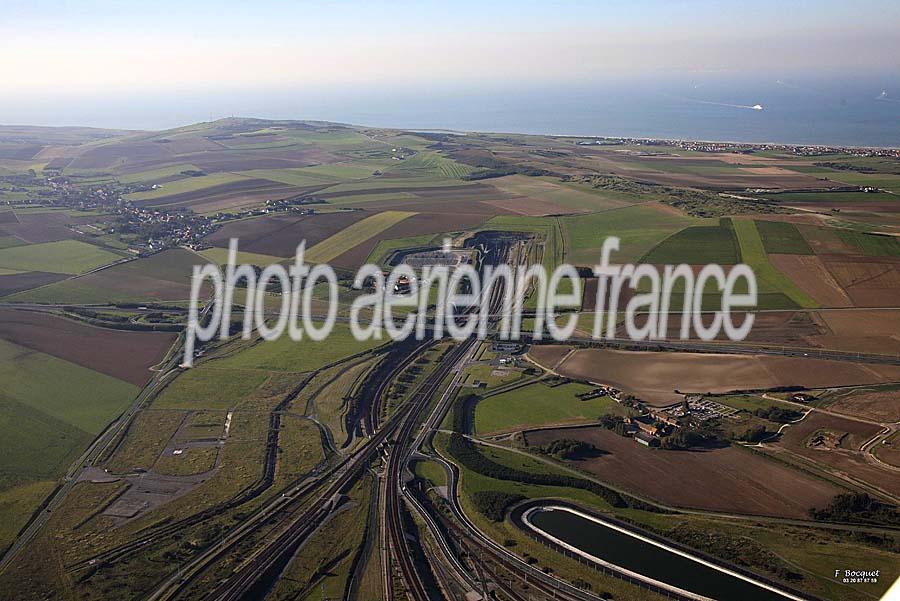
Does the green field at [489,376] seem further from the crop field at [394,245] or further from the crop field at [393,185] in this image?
the crop field at [393,185]

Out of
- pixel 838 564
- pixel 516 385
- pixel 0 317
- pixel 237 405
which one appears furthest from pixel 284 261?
pixel 838 564

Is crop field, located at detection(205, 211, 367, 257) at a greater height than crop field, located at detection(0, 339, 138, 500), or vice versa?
crop field, located at detection(205, 211, 367, 257)

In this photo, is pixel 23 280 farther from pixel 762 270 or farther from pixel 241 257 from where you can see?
pixel 762 270

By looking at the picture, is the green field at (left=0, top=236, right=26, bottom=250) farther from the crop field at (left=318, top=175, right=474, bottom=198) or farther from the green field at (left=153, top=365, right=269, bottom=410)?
the green field at (left=153, top=365, right=269, bottom=410)

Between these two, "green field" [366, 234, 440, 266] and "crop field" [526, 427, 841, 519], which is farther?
"green field" [366, 234, 440, 266]

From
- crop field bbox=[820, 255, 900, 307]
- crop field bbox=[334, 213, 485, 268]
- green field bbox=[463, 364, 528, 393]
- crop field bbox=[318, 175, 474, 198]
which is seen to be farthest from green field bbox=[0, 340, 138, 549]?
crop field bbox=[318, 175, 474, 198]

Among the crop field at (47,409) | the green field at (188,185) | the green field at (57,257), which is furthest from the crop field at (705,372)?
the green field at (188,185)

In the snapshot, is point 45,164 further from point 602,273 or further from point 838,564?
point 838,564
